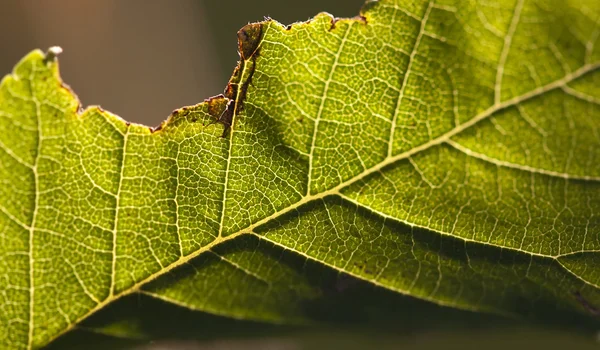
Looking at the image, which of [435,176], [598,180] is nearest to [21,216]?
[435,176]

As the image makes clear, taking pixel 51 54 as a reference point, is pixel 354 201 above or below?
below

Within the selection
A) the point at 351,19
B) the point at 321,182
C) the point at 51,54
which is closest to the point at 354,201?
the point at 321,182

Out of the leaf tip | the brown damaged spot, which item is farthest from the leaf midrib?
the leaf tip

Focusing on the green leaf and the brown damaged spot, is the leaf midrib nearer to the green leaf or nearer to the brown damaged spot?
the green leaf

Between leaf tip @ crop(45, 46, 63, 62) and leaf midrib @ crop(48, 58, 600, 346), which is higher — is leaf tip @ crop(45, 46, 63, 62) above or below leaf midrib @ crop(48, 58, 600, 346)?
above

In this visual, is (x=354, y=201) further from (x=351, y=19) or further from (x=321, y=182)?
(x=351, y=19)

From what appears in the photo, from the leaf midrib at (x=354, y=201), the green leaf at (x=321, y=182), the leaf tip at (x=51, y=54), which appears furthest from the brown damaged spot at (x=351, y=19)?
the leaf tip at (x=51, y=54)

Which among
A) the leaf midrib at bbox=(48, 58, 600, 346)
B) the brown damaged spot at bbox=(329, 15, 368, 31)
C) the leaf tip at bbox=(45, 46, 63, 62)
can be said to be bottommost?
the leaf midrib at bbox=(48, 58, 600, 346)

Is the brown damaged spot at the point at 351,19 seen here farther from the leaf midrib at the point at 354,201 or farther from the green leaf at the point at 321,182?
the leaf midrib at the point at 354,201
